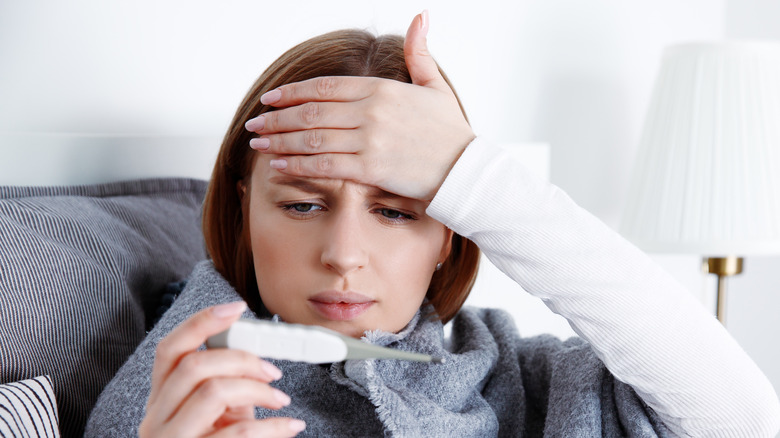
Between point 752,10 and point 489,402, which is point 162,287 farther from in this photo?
point 752,10

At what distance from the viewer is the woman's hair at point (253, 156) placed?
0.88 metres

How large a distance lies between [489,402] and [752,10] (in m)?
1.78

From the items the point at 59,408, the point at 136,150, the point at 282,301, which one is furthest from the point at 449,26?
the point at 59,408

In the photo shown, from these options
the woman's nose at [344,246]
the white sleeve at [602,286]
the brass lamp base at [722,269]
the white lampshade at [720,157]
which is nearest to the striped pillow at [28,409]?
the woman's nose at [344,246]

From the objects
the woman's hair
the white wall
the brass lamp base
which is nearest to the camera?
the woman's hair

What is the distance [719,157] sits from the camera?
161 centimetres

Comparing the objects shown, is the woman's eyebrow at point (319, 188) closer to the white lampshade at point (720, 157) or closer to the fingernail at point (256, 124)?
the fingernail at point (256, 124)

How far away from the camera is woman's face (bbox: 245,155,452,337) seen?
0.78 meters

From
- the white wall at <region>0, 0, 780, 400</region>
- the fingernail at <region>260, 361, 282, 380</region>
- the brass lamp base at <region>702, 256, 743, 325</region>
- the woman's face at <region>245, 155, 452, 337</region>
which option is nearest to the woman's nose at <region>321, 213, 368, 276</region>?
the woman's face at <region>245, 155, 452, 337</region>

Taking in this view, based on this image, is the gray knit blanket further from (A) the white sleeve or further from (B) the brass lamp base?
(B) the brass lamp base

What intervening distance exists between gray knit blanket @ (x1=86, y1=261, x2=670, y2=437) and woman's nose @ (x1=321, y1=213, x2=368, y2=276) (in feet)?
→ 0.30

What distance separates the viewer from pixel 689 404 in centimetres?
77

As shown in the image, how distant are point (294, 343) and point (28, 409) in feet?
1.05

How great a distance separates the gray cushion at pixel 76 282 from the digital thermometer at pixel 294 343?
0.35 metres
